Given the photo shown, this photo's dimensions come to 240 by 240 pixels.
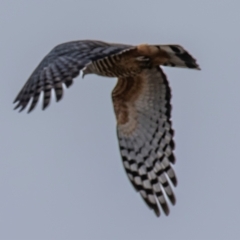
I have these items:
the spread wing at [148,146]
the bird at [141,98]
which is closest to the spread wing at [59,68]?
the bird at [141,98]

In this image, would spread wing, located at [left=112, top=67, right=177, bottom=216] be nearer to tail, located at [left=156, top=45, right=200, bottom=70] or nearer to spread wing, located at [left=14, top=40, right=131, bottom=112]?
tail, located at [left=156, top=45, right=200, bottom=70]

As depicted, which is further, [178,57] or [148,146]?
[148,146]

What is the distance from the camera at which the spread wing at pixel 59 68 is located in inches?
556

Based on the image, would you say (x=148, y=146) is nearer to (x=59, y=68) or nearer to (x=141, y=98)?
(x=141, y=98)

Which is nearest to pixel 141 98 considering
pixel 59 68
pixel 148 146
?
pixel 148 146

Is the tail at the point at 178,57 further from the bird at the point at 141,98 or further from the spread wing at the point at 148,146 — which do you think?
the spread wing at the point at 148,146

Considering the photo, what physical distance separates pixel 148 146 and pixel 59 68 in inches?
108

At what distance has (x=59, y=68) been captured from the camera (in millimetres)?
14430

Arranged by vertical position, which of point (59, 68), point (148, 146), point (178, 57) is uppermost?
point (178, 57)

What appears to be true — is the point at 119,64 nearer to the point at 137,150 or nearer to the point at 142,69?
the point at 142,69

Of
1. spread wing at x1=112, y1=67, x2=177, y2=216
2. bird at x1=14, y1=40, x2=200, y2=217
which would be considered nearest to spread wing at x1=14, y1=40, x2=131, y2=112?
bird at x1=14, y1=40, x2=200, y2=217

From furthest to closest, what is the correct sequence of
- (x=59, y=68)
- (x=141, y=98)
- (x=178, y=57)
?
(x=141, y=98) < (x=178, y=57) < (x=59, y=68)

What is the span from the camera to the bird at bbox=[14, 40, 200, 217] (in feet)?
49.2

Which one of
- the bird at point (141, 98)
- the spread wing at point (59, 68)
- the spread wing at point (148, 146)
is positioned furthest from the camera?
the spread wing at point (148, 146)
